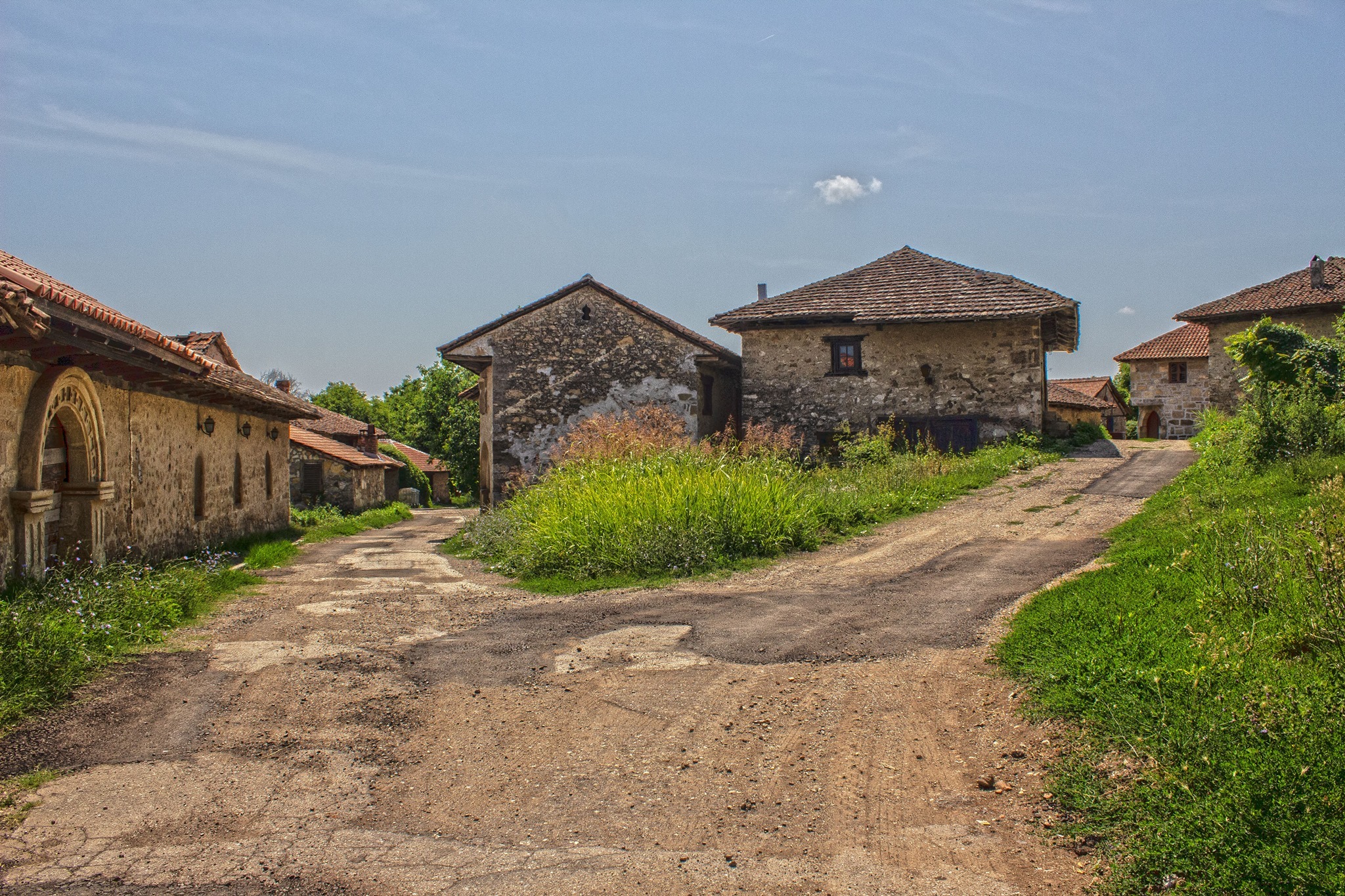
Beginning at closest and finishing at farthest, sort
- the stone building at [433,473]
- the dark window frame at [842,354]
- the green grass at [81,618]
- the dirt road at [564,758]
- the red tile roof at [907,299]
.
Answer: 1. the dirt road at [564,758]
2. the green grass at [81,618]
3. the red tile roof at [907,299]
4. the dark window frame at [842,354]
5. the stone building at [433,473]

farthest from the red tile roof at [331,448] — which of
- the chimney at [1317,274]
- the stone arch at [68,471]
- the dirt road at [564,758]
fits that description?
the chimney at [1317,274]

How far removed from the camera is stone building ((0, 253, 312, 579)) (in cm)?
803

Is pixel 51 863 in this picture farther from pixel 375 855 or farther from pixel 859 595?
pixel 859 595

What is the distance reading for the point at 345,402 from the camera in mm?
63344

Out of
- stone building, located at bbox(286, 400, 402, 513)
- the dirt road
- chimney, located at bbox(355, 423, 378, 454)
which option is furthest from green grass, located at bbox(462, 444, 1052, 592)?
chimney, located at bbox(355, 423, 378, 454)

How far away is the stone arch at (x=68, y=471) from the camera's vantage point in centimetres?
832

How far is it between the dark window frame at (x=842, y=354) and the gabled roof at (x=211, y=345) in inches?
584

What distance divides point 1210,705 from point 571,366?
56.8ft

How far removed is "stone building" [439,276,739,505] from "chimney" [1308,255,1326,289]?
19.2 m

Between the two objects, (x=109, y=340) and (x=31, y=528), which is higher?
(x=109, y=340)

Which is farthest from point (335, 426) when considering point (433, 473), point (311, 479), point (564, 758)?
point (564, 758)

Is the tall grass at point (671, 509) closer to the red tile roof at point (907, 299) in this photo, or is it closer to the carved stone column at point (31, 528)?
the carved stone column at point (31, 528)

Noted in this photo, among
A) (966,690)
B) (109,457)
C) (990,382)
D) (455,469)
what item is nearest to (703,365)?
(990,382)

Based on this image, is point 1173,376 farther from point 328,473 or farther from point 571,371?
point 328,473
